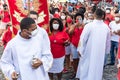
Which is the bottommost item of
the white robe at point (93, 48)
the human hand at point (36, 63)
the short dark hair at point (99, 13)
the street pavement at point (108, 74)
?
the street pavement at point (108, 74)

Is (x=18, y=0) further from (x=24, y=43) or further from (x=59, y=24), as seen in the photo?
(x=24, y=43)

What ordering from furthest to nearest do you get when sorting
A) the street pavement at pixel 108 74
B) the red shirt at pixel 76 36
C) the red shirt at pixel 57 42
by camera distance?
the street pavement at pixel 108 74 < the red shirt at pixel 76 36 < the red shirt at pixel 57 42

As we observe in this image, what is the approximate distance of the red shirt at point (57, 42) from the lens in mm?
6879

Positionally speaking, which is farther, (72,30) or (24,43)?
(72,30)

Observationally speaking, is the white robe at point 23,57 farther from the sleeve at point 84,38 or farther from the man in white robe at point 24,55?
the sleeve at point 84,38

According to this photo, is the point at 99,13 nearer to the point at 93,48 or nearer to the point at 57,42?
the point at 93,48

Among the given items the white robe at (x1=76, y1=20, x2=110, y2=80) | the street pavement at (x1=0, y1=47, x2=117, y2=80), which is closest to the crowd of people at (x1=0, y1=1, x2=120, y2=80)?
the white robe at (x1=76, y1=20, x2=110, y2=80)

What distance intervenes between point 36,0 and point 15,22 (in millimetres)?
669

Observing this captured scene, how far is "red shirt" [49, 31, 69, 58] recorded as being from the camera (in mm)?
6879

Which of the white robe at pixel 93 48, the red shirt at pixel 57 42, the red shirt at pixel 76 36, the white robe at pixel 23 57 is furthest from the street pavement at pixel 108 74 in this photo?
the white robe at pixel 23 57

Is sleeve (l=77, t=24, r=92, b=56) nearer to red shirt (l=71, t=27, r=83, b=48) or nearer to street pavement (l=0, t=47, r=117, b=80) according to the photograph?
red shirt (l=71, t=27, r=83, b=48)

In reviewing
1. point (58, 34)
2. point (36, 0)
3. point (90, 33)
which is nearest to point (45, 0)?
point (36, 0)

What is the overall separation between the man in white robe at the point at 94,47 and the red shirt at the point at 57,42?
37 centimetres

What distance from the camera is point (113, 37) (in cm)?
896
